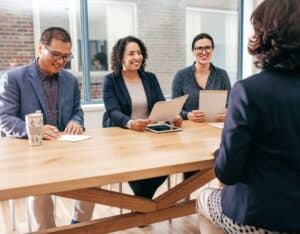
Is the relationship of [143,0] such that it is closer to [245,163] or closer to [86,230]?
[86,230]

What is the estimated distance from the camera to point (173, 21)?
421 cm

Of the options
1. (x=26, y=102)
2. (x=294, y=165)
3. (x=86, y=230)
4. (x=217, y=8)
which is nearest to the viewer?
(x=294, y=165)

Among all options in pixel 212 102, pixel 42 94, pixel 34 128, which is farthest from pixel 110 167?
pixel 212 102

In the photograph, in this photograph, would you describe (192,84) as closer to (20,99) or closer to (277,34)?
(20,99)

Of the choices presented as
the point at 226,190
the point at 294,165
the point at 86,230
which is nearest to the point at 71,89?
the point at 86,230

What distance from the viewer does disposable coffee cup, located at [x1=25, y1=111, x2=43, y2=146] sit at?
1636 mm

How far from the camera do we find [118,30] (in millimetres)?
3957

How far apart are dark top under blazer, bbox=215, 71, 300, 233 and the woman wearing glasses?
1.47 meters

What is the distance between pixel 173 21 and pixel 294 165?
3.43 m

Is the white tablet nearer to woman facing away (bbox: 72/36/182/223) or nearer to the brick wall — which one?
woman facing away (bbox: 72/36/182/223)

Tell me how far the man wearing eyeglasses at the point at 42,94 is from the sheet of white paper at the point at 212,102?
79 cm

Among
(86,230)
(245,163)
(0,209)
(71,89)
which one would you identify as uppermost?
(71,89)

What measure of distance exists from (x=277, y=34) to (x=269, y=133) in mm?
297

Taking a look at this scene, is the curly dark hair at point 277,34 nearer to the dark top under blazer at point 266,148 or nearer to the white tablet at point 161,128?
the dark top under blazer at point 266,148
